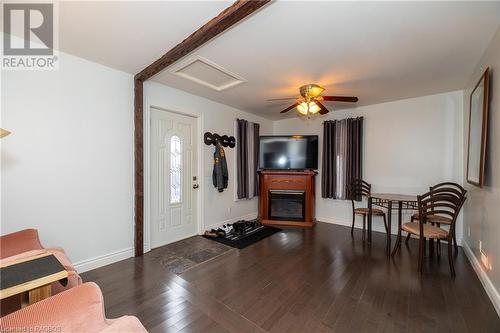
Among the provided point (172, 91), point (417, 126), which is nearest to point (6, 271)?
point (172, 91)

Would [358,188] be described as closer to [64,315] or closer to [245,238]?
[245,238]

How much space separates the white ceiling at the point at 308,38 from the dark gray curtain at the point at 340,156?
51.3 inches

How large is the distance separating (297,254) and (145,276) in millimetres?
1900

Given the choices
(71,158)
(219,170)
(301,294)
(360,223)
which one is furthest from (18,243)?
(360,223)

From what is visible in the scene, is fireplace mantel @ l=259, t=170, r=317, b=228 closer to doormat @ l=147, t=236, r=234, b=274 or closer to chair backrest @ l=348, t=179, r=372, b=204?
chair backrest @ l=348, t=179, r=372, b=204

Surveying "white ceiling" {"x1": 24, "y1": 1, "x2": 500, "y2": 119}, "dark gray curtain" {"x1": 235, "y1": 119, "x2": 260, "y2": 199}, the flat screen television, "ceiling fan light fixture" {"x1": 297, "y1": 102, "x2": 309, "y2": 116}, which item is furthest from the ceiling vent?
the flat screen television

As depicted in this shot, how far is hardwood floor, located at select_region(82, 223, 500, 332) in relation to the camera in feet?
5.67

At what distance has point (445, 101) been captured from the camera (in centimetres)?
351

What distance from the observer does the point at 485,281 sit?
7.16 ft

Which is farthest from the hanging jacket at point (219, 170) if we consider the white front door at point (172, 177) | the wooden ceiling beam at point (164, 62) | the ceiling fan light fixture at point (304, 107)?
the ceiling fan light fixture at point (304, 107)

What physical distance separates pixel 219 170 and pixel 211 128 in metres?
0.77

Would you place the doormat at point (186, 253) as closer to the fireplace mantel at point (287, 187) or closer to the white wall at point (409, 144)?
the fireplace mantel at point (287, 187)

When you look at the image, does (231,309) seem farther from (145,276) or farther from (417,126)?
(417,126)

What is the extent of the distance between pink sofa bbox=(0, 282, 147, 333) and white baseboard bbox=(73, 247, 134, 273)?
1820mm
